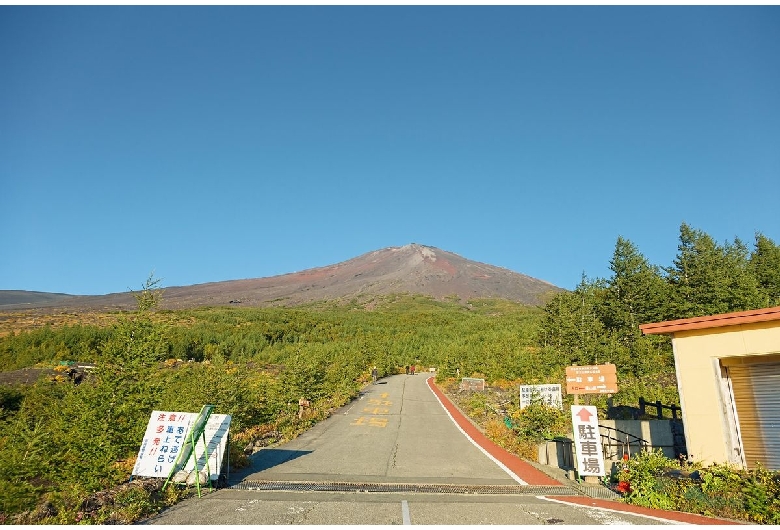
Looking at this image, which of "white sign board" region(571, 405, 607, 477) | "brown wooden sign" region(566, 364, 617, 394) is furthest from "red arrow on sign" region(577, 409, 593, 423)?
"brown wooden sign" region(566, 364, 617, 394)

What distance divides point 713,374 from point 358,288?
492ft

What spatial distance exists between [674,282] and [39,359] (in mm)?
70581

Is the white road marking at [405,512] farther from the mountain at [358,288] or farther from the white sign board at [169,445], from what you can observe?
the mountain at [358,288]

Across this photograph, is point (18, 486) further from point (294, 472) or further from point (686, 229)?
point (686, 229)

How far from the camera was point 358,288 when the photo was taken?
15812cm

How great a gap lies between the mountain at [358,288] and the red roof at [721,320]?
129m

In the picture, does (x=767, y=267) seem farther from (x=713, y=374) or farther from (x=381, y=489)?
(x=381, y=489)

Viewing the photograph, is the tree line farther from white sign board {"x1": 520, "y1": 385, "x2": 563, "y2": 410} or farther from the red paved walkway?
the red paved walkway

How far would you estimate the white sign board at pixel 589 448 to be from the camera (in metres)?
10.0

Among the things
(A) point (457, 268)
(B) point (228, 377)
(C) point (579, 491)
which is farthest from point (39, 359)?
(A) point (457, 268)

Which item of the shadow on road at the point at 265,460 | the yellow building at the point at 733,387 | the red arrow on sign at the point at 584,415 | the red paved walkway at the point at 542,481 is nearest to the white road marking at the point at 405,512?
the red paved walkway at the point at 542,481

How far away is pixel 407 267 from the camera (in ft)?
626

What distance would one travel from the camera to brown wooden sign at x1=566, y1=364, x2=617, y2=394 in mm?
13594

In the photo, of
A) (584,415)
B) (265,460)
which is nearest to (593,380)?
(584,415)
